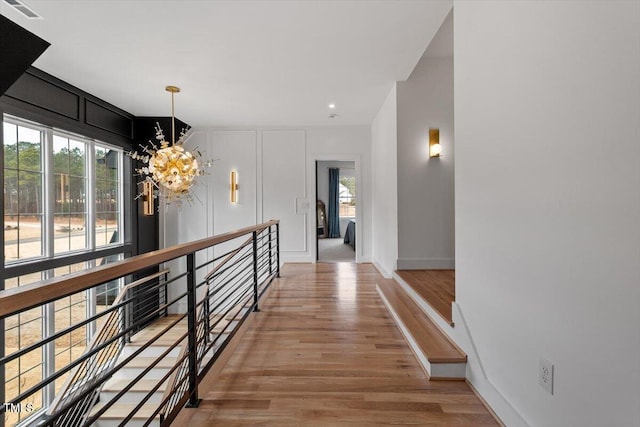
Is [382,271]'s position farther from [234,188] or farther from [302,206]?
[234,188]

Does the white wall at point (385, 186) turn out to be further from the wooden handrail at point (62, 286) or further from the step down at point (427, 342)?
the wooden handrail at point (62, 286)

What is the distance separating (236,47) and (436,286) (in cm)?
300

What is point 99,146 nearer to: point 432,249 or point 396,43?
point 396,43

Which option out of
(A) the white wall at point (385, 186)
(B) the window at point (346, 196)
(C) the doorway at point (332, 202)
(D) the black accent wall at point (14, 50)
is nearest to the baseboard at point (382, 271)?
(A) the white wall at point (385, 186)

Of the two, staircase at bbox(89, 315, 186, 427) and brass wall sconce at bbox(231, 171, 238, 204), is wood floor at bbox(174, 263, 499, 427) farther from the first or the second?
brass wall sconce at bbox(231, 171, 238, 204)

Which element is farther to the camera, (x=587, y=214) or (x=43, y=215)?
(x=43, y=215)

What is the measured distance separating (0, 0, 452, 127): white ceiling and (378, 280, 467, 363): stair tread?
7.95 feet

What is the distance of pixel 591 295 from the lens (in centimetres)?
106

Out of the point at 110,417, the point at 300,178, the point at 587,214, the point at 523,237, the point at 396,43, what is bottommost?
the point at 110,417

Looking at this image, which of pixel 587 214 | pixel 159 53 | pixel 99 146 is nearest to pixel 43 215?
pixel 99 146

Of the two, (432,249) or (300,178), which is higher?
(300,178)

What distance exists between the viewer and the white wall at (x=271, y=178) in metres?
5.97

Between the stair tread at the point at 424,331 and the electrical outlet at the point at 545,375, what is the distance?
0.67 meters

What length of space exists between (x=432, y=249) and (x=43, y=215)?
4742 mm
